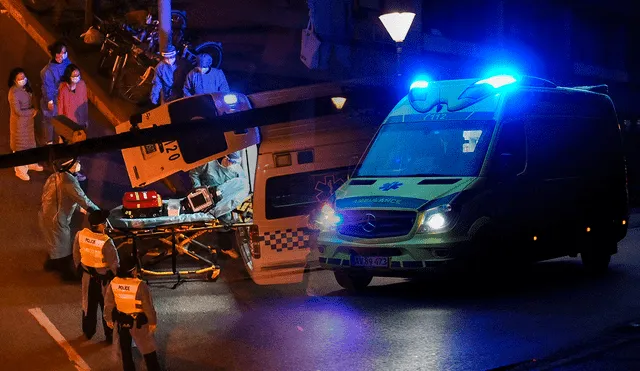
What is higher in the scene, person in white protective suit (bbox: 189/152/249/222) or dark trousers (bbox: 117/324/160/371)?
person in white protective suit (bbox: 189/152/249/222)

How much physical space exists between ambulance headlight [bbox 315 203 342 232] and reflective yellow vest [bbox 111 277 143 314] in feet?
13.7

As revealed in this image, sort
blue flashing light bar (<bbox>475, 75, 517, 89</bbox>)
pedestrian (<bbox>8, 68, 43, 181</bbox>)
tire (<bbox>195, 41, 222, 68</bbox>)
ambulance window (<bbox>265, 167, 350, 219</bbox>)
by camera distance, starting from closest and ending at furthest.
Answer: blue flashing light bar (<bbox>475, 75, 517, 89</bbox>)
ambulance window (<bbox>265, 167, 350, 219</bbox>)
pedestrian (<bbox>8, 68, 43, 181</bbox>)
tire (<bbox>195, 41, 222, 68</bbox>)

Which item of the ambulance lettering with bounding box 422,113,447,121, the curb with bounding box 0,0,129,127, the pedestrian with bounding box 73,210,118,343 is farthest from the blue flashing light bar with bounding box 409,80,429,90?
the curb with bounding box 0,0,129,127

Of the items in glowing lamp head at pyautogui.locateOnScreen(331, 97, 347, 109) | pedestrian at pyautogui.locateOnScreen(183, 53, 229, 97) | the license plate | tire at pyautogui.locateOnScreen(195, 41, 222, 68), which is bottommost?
the license plate

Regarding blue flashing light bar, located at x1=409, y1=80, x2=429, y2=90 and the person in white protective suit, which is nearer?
blue flashing light bar, located at x1=409, y1=80, x2=429, y2=90

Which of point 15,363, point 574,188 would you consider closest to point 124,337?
point 15,363

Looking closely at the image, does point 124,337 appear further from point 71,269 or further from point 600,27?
point 600,27

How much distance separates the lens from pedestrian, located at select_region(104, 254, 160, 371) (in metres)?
7.85

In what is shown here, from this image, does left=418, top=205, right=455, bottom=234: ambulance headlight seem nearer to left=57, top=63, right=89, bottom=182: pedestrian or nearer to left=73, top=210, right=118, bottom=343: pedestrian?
left=73, top=210, right=118, bottom=343: pedestrian

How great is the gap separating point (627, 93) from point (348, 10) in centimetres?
1810

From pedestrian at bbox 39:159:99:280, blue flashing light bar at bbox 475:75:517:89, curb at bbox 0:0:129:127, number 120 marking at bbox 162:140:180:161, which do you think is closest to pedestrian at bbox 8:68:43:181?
curb at bbox 0:0:129:127

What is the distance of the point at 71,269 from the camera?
533 inches

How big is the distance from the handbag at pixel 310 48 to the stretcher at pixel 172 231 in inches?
338

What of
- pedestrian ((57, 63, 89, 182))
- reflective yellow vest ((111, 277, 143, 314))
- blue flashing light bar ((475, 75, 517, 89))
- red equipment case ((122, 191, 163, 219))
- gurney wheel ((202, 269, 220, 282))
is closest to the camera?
reflective yellow vest ((111, 277, 143, 314))
